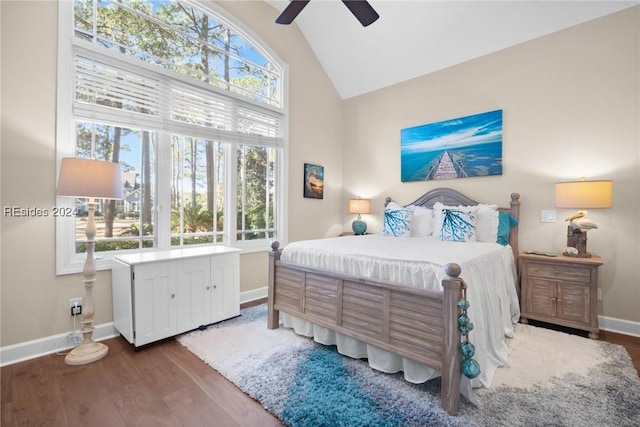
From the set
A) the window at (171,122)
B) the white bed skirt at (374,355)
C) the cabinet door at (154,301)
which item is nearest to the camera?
the white bed skirt at (374,355)

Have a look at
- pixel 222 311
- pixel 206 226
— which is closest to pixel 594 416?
pixel 222 311

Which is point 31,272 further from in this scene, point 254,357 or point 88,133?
point 254,357

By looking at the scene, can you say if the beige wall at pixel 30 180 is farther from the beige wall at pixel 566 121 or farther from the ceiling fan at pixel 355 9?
the beige wall at pixel 566 121

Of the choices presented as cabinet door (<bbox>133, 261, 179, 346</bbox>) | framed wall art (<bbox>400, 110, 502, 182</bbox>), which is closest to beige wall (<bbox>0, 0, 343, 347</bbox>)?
cabinet door (<bbox>133, 261, 179, 346</bbox>)

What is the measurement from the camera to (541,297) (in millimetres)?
2785

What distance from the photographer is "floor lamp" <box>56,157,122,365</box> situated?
2018mm

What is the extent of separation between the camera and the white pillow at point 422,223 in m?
3.55

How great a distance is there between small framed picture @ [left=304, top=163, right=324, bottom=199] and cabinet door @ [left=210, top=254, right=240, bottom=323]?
1.82 m

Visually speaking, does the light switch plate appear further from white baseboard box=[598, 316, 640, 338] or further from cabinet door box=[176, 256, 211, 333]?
cabinet door box=[176, 256, 211, 333]

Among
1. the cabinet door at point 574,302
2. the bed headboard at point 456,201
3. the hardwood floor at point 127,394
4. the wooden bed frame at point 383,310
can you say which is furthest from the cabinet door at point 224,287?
the cabinet door at point 574,302

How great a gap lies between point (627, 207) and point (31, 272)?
203 inches

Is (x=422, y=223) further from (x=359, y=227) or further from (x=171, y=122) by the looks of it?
(x=171, y=122)

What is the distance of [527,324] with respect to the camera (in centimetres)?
288

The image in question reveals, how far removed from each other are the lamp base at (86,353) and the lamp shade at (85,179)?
1.15m
